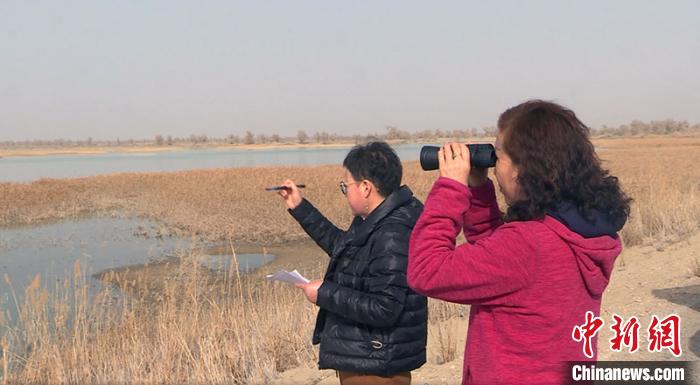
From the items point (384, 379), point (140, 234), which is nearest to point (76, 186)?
point (140, 234)

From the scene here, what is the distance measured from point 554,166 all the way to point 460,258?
1.04 feet

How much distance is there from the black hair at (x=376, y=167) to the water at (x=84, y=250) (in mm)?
7247

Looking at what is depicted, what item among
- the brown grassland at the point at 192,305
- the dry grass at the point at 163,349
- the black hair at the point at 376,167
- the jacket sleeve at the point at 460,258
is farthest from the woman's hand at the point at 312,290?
the dry grass at the point at 163,349

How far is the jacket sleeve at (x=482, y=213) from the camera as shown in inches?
69.3

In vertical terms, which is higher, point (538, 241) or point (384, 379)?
point (538, 241)

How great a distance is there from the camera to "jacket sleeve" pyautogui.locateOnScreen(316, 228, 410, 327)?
2053mm

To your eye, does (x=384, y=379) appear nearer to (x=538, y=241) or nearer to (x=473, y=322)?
(x=473, y=322)

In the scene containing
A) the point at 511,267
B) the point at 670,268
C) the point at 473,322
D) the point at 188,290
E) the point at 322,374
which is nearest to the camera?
the point at 511,267

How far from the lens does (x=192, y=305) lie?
233 inches

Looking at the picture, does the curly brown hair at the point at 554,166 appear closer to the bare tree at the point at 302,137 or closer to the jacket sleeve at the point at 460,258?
the jacket sleeve at the point at 460,258

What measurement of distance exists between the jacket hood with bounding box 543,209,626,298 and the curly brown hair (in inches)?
1.1

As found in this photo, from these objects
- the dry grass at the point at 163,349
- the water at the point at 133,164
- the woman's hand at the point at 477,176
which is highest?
the woman's hand at the point at 477,176

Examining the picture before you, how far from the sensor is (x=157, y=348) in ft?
15.3

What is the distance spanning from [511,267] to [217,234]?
42.1 feet
